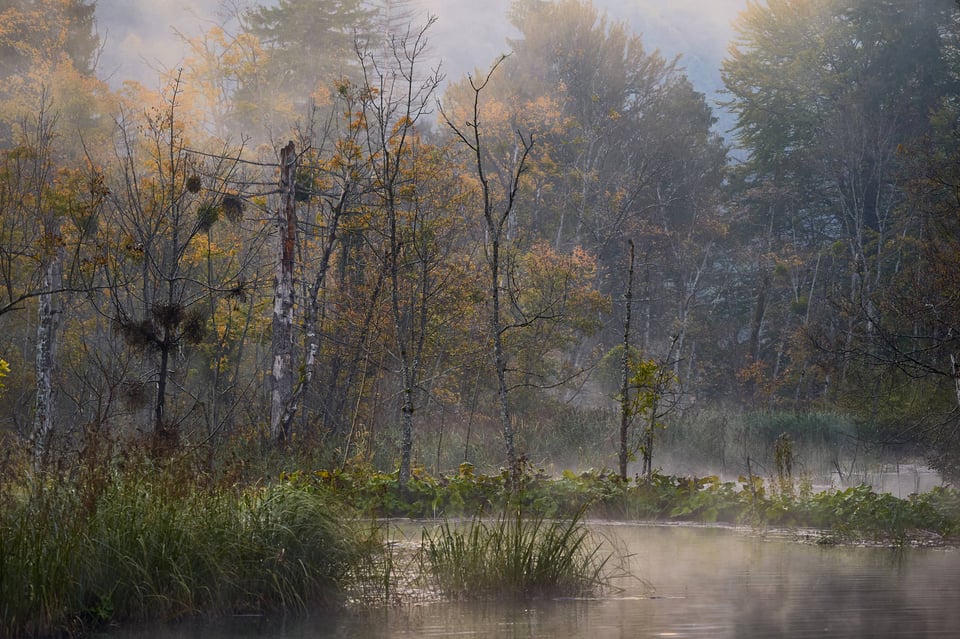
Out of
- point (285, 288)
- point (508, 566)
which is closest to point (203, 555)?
point (508, 566)

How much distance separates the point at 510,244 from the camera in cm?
2453

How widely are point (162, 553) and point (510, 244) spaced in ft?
61.9

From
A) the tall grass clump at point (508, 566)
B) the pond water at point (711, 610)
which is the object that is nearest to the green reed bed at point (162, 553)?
the pond water at point (711, 610)

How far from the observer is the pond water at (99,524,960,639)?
234 inches

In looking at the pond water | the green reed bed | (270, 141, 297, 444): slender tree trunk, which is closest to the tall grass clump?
the pond water

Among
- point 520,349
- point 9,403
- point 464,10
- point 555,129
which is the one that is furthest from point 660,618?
point 464,10

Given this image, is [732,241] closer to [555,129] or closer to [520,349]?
[555,129]

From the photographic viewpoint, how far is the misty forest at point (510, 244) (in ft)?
44.8

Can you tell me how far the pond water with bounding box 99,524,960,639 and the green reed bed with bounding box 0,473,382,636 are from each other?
0.83 ft

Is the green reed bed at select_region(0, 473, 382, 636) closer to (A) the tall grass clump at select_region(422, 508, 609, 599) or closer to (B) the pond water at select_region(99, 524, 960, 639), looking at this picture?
(B) the pond water at select_region(99, 524, 960, 639)

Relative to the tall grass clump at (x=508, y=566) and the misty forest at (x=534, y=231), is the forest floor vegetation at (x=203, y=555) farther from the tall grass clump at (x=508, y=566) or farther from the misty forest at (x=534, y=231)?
the misty forest at (x=534, y=231)

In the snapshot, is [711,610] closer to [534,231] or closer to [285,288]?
[285,288]

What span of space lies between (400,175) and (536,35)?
21040 mm

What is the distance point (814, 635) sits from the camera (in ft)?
19.3
